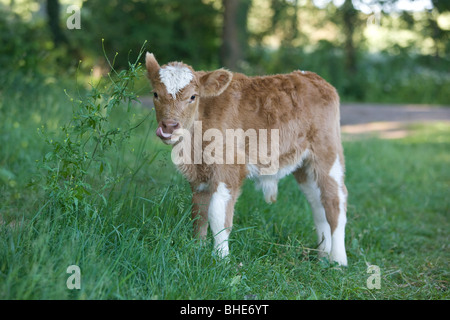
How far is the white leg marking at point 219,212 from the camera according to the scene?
4.12 m

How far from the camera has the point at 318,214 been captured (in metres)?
4.82

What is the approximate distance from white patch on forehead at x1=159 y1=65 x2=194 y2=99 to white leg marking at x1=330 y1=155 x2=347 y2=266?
1.70 metres

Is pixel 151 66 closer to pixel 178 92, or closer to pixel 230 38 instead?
pixel 178 92

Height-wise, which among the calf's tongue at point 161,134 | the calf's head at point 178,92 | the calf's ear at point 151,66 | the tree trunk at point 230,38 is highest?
the tree trunk at point 230,38

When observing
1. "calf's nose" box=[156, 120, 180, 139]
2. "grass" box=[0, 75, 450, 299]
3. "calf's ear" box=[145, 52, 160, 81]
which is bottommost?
"grass" box=[0, 75, 450, 299]

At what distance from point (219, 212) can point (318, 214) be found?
123 cm

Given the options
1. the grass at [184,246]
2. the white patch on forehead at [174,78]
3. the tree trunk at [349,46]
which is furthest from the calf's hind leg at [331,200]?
the tree trunk at [349,46]

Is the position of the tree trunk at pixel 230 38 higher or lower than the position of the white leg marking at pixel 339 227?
higher

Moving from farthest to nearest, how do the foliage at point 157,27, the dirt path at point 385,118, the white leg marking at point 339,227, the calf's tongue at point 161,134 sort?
1. the foliage at point 157,27
2. the dirt path at point 385,118
3. the white leg marking at point 339,227
4. the calf's tongue at point 161,134

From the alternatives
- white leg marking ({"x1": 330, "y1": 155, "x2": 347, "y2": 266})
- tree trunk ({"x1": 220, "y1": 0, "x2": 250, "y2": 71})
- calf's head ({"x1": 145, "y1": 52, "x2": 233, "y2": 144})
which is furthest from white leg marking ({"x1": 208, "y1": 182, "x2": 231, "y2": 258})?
tree trunk ({"x1": 220, "y1": 0, "x2": 250, "y2": 71})

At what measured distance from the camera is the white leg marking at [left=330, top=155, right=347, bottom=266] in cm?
453

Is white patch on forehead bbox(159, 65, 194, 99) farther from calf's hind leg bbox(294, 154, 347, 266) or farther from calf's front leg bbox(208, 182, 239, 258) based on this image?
calf's hind leg bbox(294, 154, 347, 266)

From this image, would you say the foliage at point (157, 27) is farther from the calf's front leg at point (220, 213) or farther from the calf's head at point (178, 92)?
the calf's front leg at point (220, 213)
